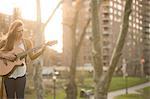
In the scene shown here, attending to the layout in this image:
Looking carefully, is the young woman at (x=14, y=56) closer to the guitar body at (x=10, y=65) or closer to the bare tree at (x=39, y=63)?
the guitar body at (x=10, y=65)

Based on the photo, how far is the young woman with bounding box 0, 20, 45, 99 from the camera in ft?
10.1

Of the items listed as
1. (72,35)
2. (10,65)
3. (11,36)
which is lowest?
(10,65)

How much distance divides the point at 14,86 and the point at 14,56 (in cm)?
25

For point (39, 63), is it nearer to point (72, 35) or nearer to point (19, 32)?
point (19, 32)

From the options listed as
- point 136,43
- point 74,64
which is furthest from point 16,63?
point 136,43

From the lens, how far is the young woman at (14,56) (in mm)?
3090

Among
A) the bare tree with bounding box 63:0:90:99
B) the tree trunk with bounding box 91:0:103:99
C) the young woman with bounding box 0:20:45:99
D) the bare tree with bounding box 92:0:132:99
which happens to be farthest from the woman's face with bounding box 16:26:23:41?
the bare tree with bounding box 63:0:90:99

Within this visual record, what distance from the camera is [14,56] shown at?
306 cm

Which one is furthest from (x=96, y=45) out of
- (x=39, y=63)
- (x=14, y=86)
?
(x=14, y=86)

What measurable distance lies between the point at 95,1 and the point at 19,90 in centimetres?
593

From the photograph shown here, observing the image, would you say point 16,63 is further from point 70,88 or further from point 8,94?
point 70,88

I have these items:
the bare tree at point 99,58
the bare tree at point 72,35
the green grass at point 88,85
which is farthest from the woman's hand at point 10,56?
the green grass at point 88,85

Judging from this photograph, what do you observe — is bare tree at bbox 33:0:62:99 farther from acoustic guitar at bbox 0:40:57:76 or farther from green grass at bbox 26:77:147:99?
green grass at bbox 26:77:147:99

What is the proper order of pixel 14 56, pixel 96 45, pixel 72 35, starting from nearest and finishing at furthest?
1. pixel 14 56
2. pixel 96 45
3. pixel 72 35
